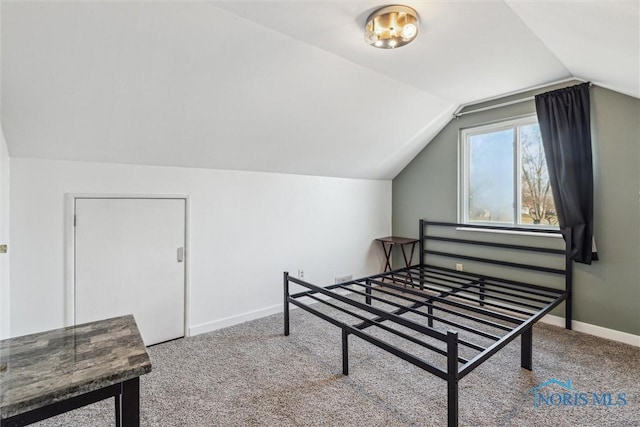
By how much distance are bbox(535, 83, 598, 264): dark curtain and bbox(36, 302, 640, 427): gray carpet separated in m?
0.99

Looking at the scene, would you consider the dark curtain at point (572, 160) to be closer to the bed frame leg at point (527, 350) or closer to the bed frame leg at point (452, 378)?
the bed frame leg at point (527, 350)

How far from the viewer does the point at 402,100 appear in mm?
3139

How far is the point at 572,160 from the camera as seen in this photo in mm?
2930

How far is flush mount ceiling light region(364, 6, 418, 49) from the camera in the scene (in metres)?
1.77

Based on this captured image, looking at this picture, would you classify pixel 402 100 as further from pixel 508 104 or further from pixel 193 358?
pixel 193 358

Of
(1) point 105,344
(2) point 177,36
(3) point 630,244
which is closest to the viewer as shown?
(1) point 105,344

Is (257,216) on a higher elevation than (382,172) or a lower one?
lower

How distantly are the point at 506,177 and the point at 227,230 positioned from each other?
10.7ft

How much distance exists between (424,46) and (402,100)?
947 mm

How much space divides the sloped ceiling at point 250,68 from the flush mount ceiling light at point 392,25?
0.18 ft

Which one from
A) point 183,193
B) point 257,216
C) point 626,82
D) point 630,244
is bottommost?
point 630,244

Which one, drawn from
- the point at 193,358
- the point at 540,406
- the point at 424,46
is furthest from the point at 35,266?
the point at 540,406

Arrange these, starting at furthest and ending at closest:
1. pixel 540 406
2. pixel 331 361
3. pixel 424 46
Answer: pixel 331 361
pixel 424 46
pixel 540 406

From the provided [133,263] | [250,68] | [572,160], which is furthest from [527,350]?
[133,263]
